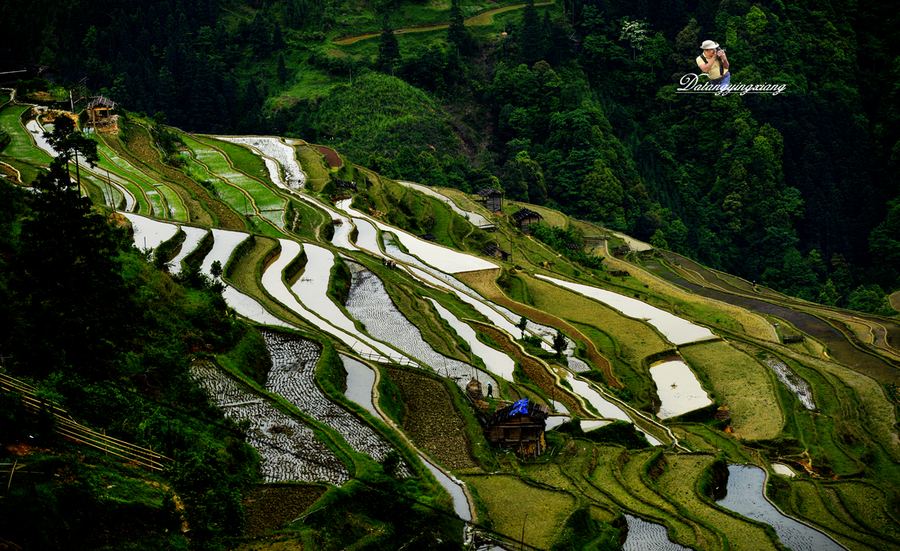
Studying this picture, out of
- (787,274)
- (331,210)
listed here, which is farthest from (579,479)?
(787,274)

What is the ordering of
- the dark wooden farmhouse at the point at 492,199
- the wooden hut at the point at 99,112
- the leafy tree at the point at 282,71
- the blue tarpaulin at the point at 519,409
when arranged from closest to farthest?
1. the blue tarpaulin at the point at 519,409
2. the wooden hut at the point at 99,112
3. the dark wooden farmhouse at the point at 492,199
4. the leafy tree at the point at 282,71

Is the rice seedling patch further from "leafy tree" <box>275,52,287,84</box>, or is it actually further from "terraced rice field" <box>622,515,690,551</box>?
"leafy tree" <box>275,52,287,84</box>

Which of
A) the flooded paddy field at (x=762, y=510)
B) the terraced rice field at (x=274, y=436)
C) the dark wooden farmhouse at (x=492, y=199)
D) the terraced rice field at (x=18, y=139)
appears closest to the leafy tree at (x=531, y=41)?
the dark wooden farmhouse at (x=492, y=199)

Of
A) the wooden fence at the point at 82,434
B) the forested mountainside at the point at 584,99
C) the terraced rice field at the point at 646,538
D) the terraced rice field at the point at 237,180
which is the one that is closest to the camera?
the wooden fence at the point at 82,434

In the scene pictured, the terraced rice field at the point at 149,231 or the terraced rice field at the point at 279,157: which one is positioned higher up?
the terraced rice field at the point at 149,231

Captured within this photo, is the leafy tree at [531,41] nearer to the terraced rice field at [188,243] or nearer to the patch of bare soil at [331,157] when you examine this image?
the patch of bare soil at [331,157]

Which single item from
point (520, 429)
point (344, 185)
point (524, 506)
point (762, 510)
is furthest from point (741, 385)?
point (344, 185)
